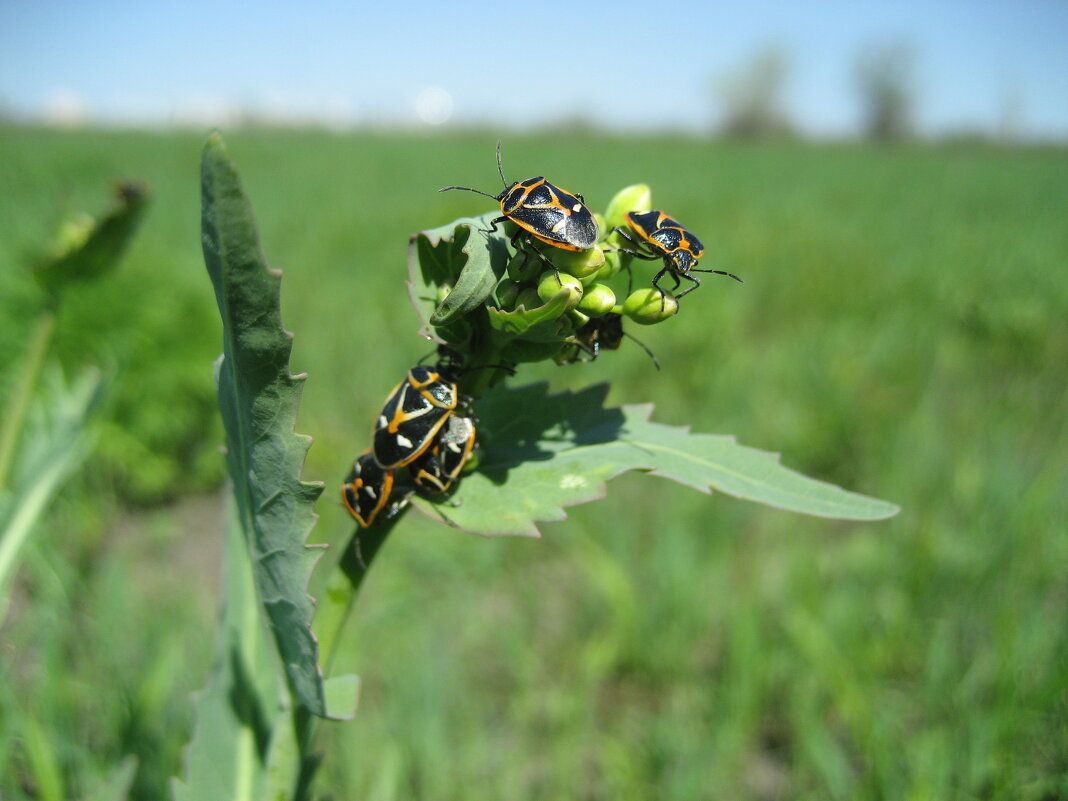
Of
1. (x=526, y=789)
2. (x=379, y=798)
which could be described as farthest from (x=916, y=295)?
(x=379, y=798)

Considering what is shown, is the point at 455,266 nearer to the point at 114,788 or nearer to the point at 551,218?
the point at 551,218

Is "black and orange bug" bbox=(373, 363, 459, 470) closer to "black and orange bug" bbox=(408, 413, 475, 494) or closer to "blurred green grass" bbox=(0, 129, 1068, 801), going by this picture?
"black and orange bug" bbox=(408, 413, 475, 494)

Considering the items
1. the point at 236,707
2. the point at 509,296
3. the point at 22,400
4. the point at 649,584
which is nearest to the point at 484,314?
the point at 509,296

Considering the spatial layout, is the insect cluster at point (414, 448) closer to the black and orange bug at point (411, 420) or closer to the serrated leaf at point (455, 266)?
the black and orange bug at point (411, 420)

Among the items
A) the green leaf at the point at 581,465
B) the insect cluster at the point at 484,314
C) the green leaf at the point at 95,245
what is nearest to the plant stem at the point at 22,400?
the green leaf at the point at 95,245

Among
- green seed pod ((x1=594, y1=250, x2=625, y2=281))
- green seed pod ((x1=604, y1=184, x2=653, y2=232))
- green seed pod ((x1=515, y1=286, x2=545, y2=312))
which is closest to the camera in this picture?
green seed pod ((x1=515, y1=286, x2=545, y2=312))

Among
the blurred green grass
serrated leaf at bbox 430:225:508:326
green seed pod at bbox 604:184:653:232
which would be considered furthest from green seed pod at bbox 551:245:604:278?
the blurred green grass
